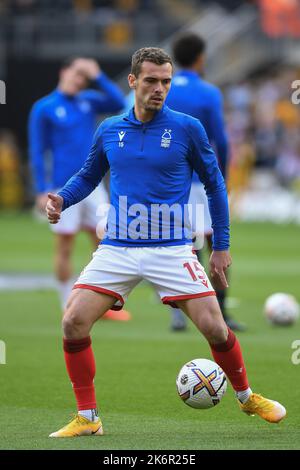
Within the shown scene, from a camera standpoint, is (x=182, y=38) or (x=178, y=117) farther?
(x=182, y=38)

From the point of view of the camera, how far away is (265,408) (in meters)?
7.03

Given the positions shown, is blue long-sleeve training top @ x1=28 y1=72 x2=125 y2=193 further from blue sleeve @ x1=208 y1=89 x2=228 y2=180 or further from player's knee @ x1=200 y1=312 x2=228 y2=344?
player's knee @ x1=200 y1=312 x2=228 y2=344

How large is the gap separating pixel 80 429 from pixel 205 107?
449cm

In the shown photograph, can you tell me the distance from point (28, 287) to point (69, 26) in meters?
21.9

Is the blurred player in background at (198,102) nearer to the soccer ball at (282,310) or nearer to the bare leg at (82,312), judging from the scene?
the soccer ball at (282,310)

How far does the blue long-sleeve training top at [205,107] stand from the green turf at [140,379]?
1.83 meters

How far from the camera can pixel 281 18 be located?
34.2m

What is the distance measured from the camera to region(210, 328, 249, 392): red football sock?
703cm

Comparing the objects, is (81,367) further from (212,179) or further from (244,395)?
(212,179)

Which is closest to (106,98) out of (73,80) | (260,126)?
(73,80)

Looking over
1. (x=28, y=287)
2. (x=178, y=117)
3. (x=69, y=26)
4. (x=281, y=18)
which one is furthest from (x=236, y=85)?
(x=178, y=117)

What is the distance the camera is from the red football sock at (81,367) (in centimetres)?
688

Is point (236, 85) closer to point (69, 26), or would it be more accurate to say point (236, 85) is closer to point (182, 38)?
point (69, 26)

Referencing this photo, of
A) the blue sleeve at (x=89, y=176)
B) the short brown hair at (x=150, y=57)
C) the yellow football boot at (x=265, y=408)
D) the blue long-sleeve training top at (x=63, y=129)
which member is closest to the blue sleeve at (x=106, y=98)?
the blue long-sleeve training top at (x=63, y=129)
